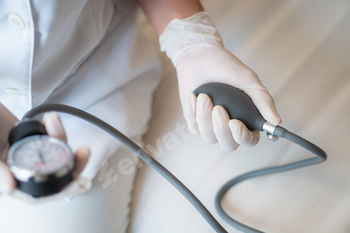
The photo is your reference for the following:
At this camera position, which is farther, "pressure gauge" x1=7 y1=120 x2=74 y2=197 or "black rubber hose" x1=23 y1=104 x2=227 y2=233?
"black rubber hose" x1=23 y1=104 x2=227 y2=233

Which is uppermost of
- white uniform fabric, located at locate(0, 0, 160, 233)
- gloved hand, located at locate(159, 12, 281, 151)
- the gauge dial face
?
gloved hand, located at locate(159, 12, 281, 151)

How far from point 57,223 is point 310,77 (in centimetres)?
66

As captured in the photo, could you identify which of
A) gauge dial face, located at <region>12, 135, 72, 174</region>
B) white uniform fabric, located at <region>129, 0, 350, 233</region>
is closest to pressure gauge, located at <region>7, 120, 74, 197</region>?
gauge dial face, located at <region>12, 135, 72, 174</region>

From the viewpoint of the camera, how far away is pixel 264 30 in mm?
771

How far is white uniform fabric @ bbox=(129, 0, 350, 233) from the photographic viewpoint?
0.50 m

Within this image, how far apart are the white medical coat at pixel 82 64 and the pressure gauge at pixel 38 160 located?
0.23 ft

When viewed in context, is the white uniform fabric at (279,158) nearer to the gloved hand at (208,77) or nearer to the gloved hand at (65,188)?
the gloved hand at (208,77)

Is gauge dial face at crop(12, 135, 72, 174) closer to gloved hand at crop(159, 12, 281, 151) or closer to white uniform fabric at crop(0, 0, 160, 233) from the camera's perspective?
white uniform fabric at crop(0, 0, 160, 233)

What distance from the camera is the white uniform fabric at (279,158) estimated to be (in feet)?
1.63

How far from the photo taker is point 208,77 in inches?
22.7

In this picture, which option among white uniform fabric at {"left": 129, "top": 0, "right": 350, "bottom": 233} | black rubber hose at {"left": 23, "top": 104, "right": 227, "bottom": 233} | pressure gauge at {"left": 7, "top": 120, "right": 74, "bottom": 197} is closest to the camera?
pressure gauge at {"left": 7, "top": 120, "right": 74, "bottom": 197}

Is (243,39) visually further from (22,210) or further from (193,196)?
(22,210)

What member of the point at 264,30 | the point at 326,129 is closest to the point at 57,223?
the point at 326,129

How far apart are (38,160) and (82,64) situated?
35 centimetres
